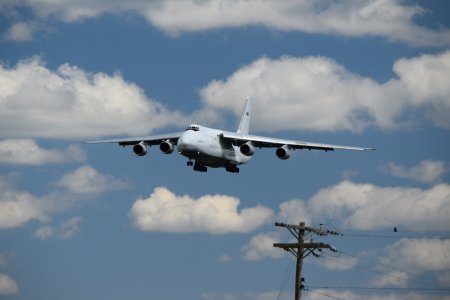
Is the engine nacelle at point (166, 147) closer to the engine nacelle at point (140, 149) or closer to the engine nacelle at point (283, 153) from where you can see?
the engine nacelle at point (140, 149)

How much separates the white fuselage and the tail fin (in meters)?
11.8

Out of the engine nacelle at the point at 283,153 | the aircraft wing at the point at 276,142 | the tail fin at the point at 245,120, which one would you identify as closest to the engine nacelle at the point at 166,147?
the aircraft wing at the point at 276,142

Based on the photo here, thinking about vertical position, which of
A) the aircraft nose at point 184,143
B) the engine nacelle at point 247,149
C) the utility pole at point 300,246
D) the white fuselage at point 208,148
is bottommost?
the utility pole at point 300,246

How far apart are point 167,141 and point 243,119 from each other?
1491cm

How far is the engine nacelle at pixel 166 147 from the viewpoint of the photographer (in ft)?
270

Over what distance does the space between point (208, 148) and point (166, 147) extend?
585cm

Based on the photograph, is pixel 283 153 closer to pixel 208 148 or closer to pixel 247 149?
pixel 247 149

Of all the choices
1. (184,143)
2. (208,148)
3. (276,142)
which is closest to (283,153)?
(276,142)

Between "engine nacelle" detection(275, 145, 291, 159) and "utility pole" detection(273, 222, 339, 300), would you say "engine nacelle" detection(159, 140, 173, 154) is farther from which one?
"utility pole" detection(273, 222, 339, 300)

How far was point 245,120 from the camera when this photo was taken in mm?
97188

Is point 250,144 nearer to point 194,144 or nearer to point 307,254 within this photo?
point 194,144

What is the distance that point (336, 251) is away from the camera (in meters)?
45.3

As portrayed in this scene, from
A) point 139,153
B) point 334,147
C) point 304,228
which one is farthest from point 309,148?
point 304,228

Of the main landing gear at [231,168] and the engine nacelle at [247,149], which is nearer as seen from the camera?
the engine nacelle at [247,149]
